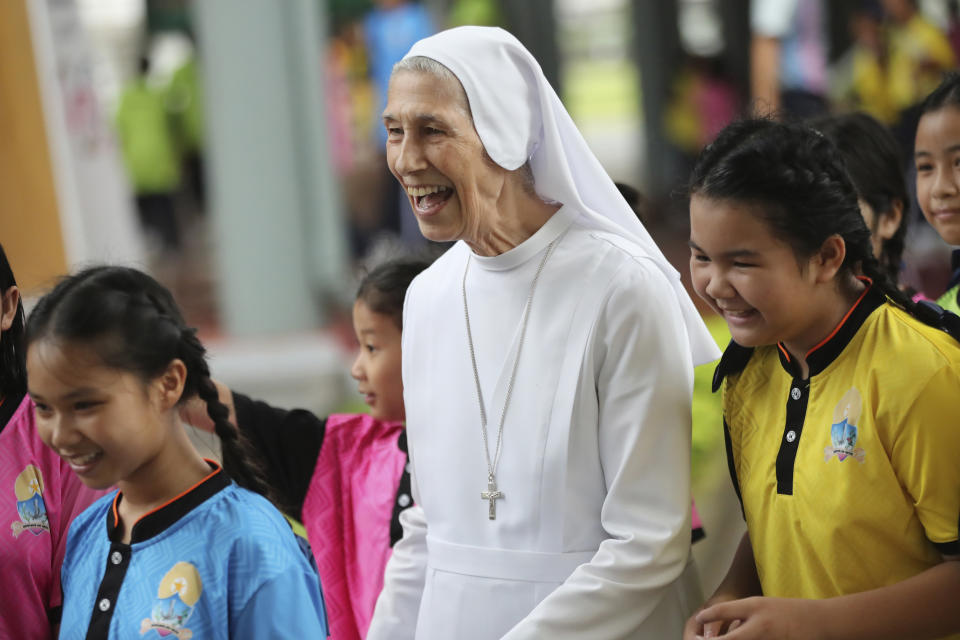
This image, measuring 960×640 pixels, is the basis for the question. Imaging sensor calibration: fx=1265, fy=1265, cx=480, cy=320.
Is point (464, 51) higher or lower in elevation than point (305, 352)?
higher

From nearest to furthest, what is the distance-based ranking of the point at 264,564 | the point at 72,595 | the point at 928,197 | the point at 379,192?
the point at 264,564
the point at 72,595
the point at 928,197
the point at 379,192

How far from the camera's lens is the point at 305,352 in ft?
26.3

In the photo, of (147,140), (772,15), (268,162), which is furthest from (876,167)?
(147,140)

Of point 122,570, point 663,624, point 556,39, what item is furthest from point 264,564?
point 556,39

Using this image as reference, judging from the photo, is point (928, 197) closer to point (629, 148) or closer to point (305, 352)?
point (305, 352)

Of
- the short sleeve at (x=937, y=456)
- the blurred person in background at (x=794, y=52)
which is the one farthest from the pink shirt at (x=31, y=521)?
the blurred person in background at (x=794, y=52)

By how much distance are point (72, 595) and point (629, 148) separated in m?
21.6

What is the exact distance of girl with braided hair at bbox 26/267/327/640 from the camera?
2.19 m

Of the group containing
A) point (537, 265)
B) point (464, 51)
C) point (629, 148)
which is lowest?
point (629, 148)

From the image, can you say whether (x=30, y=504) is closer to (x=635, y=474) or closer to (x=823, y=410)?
(x=635, y=474)

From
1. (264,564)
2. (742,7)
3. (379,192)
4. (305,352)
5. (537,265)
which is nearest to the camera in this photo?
(264,564)

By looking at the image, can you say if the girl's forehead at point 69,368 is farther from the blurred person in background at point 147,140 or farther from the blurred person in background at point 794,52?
the blurred person in background at point 147,140

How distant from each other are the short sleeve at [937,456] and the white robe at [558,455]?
42 centimetres

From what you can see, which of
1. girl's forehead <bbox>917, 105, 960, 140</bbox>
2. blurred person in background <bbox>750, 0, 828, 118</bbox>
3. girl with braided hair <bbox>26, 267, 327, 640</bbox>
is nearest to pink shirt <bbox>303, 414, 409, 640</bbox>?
girl with braided hair <bbox>26, 267, 327, 640</bbox>
